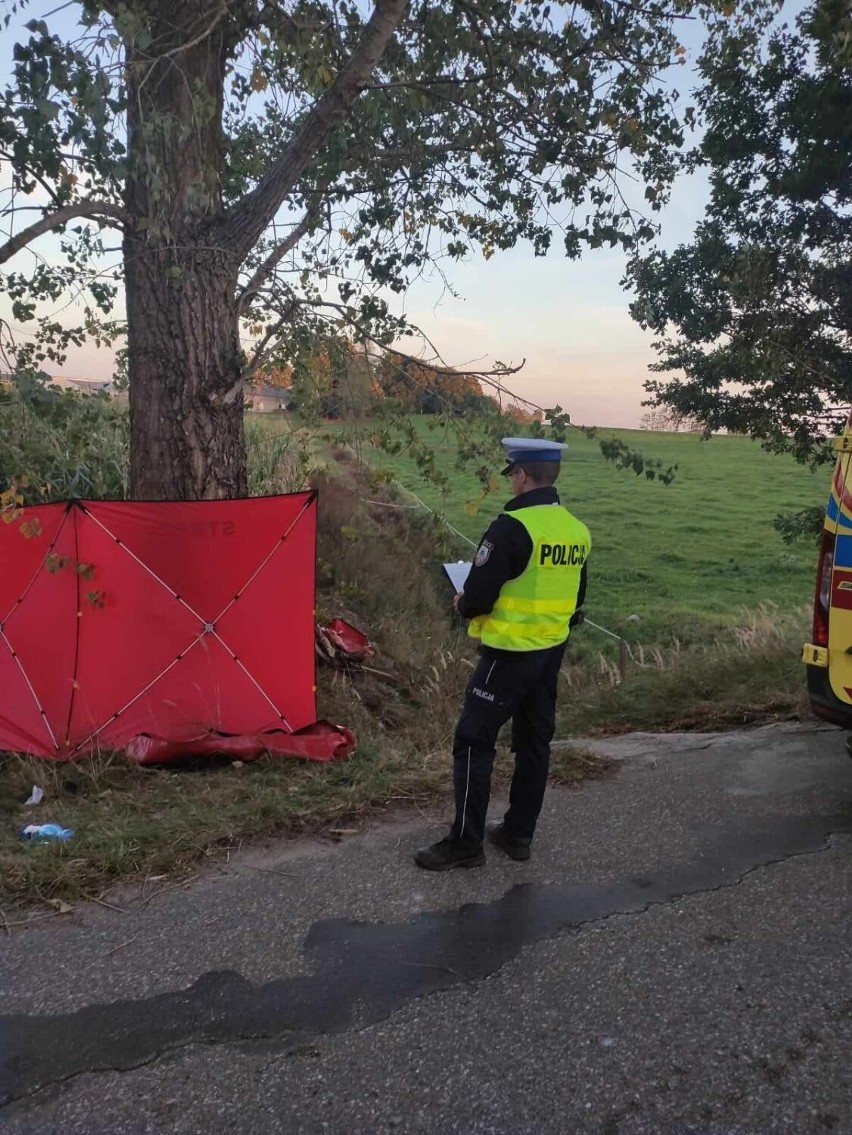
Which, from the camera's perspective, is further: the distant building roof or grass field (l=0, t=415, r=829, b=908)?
the distant building roof

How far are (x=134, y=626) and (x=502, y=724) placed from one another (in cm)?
344

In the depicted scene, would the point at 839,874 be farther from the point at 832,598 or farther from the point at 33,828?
the point at 33,828

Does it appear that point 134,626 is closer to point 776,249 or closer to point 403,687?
point 403,687

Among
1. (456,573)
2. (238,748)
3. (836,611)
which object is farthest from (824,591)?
(456,573)

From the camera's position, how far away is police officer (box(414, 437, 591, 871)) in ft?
12.5

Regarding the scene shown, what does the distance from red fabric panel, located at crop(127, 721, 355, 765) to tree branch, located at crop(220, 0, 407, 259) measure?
141 inches

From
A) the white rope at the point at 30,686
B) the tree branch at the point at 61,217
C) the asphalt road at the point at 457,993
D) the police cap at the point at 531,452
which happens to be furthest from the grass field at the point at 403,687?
the tree branch at the point at 61,217

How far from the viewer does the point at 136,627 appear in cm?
634

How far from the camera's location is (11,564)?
6.42 meters

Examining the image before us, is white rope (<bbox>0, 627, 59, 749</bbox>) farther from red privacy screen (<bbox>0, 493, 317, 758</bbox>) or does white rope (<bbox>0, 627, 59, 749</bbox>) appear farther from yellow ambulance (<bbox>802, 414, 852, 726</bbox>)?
yellow ambulance (<bbox>802, 414, 852, 726</bbox>)

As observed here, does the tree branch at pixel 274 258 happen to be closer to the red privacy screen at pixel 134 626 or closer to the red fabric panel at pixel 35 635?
the red privacy screen at pixel 134 626

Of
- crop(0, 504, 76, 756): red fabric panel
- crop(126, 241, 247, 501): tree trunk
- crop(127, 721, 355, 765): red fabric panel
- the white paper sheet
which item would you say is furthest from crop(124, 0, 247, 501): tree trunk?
the white paper sheet

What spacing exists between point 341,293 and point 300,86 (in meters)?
1.74

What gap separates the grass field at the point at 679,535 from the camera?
14.6 metres
